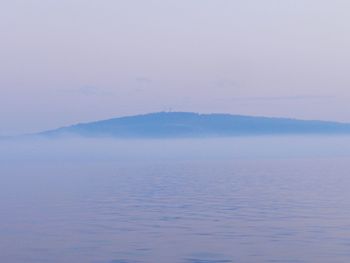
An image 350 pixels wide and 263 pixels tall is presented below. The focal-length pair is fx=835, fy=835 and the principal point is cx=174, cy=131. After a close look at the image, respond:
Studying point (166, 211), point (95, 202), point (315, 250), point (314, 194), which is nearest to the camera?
point (315, 250)

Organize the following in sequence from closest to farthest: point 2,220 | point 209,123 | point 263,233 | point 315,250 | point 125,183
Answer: point 315,250, point 263,233, point 2,220, point 125,183, point 209,123

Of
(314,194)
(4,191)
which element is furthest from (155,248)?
(4,191)

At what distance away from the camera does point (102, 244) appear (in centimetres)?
2184

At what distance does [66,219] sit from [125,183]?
68.7 feet

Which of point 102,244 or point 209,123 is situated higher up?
point 209,123

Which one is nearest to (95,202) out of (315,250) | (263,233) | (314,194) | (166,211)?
(166,211)

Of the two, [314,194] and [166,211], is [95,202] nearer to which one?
[166,211]

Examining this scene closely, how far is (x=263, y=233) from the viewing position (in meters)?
23.4

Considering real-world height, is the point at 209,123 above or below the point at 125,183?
above

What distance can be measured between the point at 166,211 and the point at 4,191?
1554cm

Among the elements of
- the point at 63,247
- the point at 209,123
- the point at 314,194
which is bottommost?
the point at 63,247

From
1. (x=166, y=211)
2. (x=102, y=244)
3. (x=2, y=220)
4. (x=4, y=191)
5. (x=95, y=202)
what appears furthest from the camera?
(x=4, y=191)

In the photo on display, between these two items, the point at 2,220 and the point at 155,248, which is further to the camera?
the point at 2,220

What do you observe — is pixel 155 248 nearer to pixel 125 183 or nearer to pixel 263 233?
pixel 263 233
